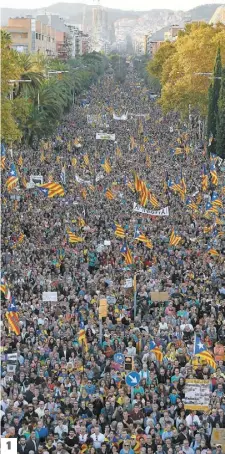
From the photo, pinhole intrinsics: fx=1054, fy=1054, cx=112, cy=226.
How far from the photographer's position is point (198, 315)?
22.8 meters

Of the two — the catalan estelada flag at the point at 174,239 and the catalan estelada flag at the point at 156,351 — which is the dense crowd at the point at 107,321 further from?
the catalan estelada flag at the point at 174,239

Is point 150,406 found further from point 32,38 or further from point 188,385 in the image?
point 32,38

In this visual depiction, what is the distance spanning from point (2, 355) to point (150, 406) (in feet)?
12.4

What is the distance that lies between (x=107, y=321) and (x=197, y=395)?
18.7ft

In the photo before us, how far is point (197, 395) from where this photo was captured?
656 inches

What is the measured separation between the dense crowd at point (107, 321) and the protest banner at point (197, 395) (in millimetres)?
87

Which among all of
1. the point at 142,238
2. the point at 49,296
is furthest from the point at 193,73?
the point at 49,296

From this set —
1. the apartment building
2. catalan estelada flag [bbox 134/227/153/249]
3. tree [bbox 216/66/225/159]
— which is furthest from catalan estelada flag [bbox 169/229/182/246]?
the apartment building

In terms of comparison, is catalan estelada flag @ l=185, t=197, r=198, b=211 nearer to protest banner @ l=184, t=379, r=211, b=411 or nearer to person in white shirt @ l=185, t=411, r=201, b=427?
protest banner @ l=184, t=379, r=211, b=411

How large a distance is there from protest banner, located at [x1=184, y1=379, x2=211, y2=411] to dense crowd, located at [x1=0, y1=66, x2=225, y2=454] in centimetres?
9

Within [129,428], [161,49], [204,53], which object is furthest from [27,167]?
[161,49]

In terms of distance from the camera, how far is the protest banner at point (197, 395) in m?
16.5

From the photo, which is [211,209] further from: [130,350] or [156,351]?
[156,351]

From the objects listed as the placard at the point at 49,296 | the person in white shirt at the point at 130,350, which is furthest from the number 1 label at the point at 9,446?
the placard at the point at 49,296
